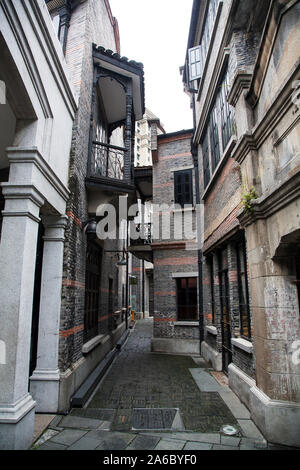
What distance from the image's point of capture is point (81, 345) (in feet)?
20.4

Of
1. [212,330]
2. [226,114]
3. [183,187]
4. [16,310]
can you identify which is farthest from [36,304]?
[183,187]

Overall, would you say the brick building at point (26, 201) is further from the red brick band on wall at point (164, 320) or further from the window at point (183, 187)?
the window at point (183, 187)

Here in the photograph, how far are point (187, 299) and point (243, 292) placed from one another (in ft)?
14.8

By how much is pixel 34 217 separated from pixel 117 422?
3608mm

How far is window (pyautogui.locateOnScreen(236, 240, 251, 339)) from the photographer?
18.1ft

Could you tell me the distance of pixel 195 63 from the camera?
9828 mm

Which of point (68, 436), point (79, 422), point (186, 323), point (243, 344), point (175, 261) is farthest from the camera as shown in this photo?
point (175, 261)

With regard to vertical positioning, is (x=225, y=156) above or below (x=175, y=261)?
above

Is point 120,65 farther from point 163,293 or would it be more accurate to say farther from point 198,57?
point 163,293

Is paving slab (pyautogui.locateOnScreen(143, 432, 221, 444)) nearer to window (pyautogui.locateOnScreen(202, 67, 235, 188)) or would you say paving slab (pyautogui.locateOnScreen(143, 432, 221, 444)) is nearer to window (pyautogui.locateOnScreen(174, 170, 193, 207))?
window (pyautogui.locateOnScreen(202, 67, 235, 188))

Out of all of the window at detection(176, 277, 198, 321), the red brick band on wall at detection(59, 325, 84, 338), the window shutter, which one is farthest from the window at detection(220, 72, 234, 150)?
the red brick band on wall at detection(59, 325, 84, 338)

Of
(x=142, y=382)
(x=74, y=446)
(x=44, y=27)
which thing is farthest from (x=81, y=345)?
(x=44, y=27)

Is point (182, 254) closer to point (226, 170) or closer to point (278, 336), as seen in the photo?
point (226, 170)

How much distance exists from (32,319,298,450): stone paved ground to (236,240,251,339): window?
1.38 meters
